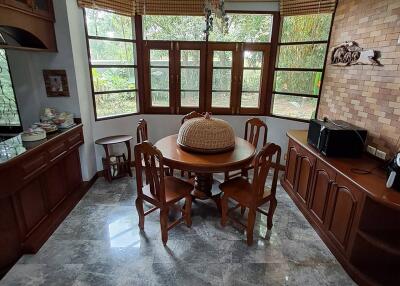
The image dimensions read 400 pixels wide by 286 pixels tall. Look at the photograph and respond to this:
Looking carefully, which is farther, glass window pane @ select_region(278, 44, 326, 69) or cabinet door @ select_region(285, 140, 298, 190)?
glass window pane @ select_region(278, 44, 326, 69)

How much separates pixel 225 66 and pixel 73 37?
212cm

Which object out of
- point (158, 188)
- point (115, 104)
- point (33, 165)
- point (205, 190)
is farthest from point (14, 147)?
point (205, 190)

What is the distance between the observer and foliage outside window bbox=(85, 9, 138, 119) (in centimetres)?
323

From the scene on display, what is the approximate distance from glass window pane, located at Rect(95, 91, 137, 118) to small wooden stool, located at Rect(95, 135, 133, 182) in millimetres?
396

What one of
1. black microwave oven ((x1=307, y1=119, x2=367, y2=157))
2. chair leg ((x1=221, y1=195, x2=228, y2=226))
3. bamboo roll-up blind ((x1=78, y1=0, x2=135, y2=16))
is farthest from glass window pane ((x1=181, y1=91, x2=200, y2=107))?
black microwave oven ((x1=307, y1=119, x2=367, y2=157))

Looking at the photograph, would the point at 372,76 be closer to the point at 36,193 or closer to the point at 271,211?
the point at 271,211

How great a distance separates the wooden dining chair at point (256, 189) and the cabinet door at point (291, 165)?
0.79 m

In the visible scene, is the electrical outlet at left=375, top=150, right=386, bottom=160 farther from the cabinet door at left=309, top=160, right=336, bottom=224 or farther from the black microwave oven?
the cabinet door at left=309, top=160, right=336, bottom=224

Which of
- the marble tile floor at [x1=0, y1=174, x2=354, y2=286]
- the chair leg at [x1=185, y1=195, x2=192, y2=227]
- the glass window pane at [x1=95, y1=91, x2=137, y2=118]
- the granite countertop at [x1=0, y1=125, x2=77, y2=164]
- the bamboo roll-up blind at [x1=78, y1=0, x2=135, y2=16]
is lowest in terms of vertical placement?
the marble tile floor at [x1=0, y1=174, x2=354, y2=286]

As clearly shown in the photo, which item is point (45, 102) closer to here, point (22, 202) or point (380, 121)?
point (22, 202)

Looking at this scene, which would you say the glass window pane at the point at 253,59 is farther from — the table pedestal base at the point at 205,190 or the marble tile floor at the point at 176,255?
the marble tile floor at the point at 176,255

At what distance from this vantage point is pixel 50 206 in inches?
101

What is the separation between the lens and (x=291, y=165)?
3.15m

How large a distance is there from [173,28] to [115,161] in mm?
2183
